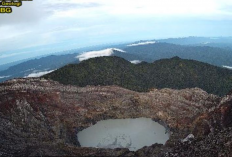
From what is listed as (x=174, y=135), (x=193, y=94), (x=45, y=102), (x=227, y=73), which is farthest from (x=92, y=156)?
(x=227, y=73)

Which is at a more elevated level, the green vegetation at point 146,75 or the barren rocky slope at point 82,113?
the green vegetation at point 146,75

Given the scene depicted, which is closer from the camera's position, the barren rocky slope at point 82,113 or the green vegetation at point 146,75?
the barren rocky slope at point 82,113

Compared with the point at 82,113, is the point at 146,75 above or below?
above

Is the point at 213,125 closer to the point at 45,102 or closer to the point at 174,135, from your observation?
the point at 174,135

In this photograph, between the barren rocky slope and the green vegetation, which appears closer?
the barren rocky slope

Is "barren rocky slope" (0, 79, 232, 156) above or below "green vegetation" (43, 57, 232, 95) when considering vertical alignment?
below
